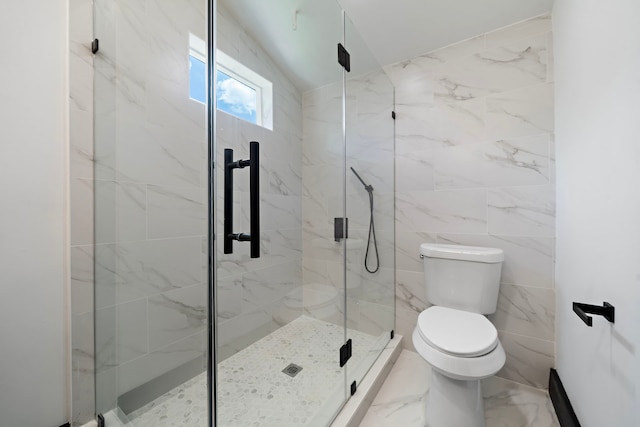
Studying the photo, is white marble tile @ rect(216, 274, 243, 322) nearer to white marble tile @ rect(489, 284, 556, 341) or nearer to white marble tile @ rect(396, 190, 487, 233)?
white marble tile @ rect(396, 190, 487, 233)

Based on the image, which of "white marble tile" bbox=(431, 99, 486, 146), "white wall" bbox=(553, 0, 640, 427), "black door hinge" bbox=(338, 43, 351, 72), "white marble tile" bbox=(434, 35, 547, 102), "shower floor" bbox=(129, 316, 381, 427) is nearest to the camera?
"white wall" bbox=(553, 0, 640, 427)

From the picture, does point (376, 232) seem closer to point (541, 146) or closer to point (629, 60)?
point (541, 146)

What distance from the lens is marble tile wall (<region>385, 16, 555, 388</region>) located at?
1.46 metres

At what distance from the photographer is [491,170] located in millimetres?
1584

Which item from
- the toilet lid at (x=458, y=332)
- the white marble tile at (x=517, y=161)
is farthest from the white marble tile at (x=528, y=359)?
the white marble tile at (x=517, y=161)

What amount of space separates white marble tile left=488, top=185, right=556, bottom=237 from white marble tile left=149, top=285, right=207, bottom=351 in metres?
1.69

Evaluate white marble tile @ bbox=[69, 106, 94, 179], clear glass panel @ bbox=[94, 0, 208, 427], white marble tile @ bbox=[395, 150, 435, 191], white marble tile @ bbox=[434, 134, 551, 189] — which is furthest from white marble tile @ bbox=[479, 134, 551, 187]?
white marble tile @ bbox=[69, 106, 94, 179]

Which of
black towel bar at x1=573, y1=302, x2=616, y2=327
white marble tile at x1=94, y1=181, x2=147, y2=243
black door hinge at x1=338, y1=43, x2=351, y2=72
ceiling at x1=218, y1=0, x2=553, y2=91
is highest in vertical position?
ceiling at x1=218, y1=0, x2=553, y2=91

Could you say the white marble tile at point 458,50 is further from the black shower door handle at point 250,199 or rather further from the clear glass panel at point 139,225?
the black shower door handle at point 250,199

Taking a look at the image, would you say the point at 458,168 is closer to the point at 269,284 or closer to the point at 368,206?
the point at 368,206

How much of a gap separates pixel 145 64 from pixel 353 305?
1537mm

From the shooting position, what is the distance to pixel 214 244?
76cm

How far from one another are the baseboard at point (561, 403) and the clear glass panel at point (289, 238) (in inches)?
38.5

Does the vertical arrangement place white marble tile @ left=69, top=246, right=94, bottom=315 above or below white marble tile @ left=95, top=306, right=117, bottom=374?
above
